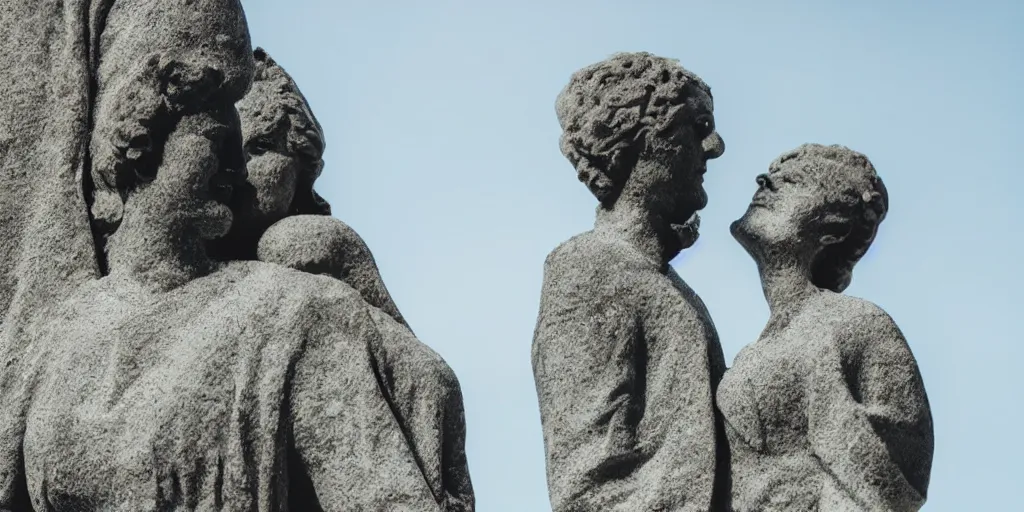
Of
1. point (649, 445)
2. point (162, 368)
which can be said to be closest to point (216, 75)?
point (162, 368)

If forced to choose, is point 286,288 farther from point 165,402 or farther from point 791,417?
point 791,417

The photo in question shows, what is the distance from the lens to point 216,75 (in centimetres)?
992

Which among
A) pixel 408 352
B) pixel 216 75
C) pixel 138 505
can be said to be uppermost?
pixel 216 75

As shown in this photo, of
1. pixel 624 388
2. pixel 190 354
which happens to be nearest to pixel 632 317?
pixel 624 388

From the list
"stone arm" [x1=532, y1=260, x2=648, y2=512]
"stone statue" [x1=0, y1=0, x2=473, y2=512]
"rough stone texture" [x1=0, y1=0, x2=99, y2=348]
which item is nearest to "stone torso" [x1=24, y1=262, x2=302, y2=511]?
"stone statue" [x1=0, y1=0, x2=473, y2=512]

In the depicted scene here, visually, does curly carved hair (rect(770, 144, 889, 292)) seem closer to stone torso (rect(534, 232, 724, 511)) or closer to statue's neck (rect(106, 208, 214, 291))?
stone torso (rect(534, 232, 724, 511))

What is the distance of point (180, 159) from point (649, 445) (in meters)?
2.05

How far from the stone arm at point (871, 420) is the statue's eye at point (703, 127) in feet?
3.26

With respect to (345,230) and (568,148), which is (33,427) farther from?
(568,148)

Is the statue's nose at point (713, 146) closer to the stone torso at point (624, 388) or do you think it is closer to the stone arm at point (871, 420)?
the stone torso at point (624, 388)

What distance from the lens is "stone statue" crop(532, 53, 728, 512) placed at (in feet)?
33.6

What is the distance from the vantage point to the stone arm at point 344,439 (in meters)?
9.50

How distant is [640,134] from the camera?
34.8 feet

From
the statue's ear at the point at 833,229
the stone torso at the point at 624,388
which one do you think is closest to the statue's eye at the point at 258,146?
the stone torso at the point at 624,388
